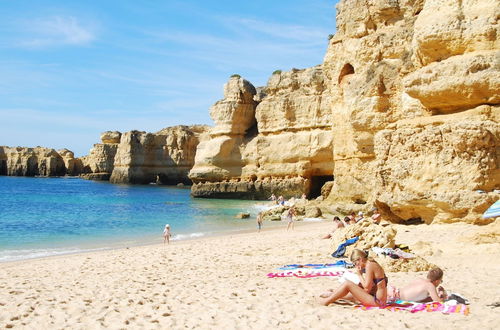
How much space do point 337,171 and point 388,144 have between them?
12.4 metres

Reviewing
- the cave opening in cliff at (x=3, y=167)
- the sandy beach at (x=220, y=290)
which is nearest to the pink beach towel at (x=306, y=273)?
the sandy beach at (x=220, y=290)

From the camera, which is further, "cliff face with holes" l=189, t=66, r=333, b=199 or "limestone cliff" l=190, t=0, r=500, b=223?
"cliff face with holes" l=189, t=66, r=333, b=199

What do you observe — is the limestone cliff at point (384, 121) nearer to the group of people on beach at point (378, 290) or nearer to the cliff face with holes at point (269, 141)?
the cliff face with holes at point (269, 141)

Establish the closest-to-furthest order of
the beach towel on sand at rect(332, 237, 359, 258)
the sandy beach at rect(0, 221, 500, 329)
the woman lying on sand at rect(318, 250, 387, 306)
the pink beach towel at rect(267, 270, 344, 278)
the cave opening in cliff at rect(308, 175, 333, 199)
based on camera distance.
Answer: the sandy beach at rect(0, 221, 500, 329)
the woman lying on sand at rect(318, 250, 387, 306)
the pink beach towel at rect(267, 270, 344, 278)
the beach towel on sand at rect(332, 237, 359, 258)
the cave opening in cliff at rect(308, 175, 333, 199)

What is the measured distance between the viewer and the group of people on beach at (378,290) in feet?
19.5

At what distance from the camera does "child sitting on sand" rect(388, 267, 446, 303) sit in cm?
594

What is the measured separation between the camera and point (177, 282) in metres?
8.22

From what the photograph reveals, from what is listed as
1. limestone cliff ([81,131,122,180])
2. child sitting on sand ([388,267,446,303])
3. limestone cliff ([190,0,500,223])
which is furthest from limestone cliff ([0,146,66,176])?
child sitting on sand ([388,267,446,303])

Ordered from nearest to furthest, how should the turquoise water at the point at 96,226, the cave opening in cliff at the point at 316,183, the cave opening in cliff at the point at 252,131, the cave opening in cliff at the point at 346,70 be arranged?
the turquoise water at the point at 96,226, the cave opening in cliff at the point at 346,70, the cave opening in cliff at the point at 316,183, the cave opening in cliff at the point at 252,131

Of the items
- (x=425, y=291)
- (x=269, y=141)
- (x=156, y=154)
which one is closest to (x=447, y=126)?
(x=425, y=291)

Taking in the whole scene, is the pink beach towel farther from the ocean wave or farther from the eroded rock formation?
the eroded rock formation

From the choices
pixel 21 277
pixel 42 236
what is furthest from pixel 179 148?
pixel 21 277

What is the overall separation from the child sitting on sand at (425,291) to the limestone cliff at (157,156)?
201ft

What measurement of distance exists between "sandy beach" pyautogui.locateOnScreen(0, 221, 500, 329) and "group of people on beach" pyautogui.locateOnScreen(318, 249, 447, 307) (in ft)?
0.64
